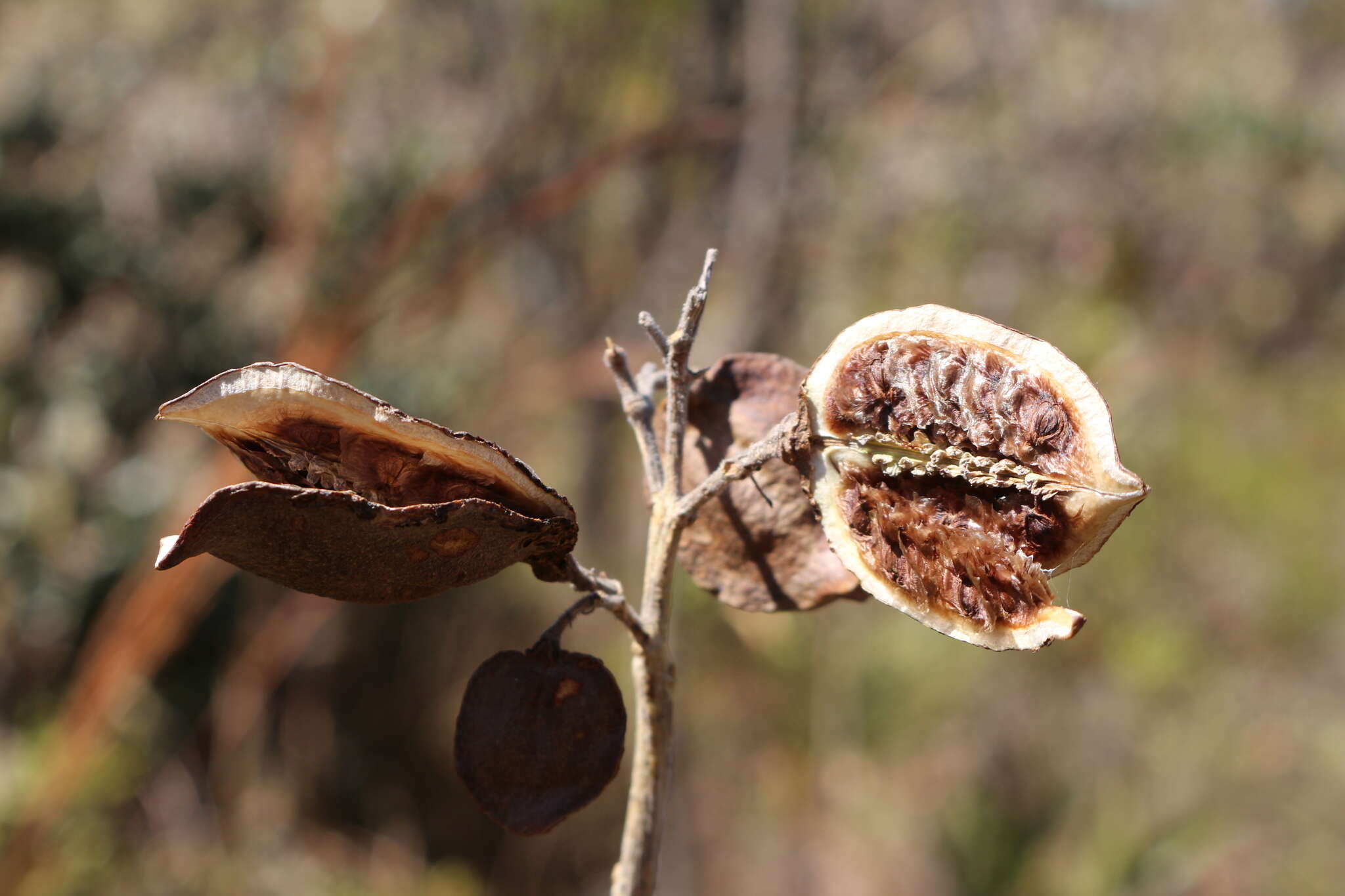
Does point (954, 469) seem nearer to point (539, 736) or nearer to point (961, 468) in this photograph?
point (961, 468)

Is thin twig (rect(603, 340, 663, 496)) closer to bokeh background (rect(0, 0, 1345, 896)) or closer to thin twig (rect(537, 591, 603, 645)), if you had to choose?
thin twig (rect(537, 591, 603, 645))

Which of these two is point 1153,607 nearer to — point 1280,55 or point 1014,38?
point 1014,38

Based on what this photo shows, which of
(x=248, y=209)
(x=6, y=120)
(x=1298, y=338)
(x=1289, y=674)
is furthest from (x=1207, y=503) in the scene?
(x=6, y=120)

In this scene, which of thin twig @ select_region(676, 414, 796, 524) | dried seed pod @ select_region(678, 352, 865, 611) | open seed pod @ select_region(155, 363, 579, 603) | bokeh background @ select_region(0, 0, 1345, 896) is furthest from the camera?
bokeh background @ select_region(0, 0, 1345, 896)

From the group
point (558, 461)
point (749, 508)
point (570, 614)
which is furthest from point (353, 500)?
point (558, 461)

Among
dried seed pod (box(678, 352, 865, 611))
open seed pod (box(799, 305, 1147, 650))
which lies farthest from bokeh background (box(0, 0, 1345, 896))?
open seed pod (box(799, 305, 1147, 650))

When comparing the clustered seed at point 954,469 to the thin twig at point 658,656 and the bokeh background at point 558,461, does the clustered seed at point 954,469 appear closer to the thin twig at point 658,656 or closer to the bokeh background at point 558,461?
the thin twig at point 658,656
